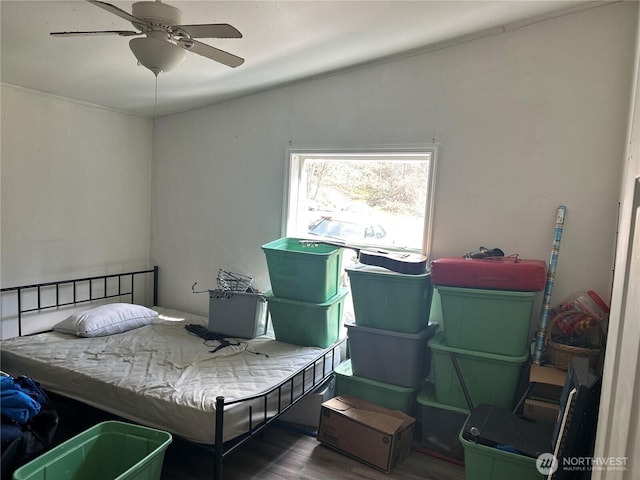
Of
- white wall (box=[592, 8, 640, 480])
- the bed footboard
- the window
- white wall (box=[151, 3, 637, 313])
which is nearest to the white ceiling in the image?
white wall (box=[151, 3, 637, 313])

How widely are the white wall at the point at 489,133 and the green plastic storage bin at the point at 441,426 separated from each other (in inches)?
37.2

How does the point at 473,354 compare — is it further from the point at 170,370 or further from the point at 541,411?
the point at 170,370

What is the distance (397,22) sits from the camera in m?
2.39

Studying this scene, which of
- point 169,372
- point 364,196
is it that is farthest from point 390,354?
point 169,372

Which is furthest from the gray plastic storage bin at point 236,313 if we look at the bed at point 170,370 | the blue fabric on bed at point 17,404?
the blue fabric on bed at point 17,404

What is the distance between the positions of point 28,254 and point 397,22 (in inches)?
116

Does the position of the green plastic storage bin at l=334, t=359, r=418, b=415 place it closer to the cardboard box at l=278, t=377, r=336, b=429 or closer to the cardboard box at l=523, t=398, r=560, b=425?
the cardboard box at l=278, t=377, r=336, b=429

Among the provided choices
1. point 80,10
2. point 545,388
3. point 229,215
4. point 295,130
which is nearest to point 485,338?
point 545,388

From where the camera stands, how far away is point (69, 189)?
337cm

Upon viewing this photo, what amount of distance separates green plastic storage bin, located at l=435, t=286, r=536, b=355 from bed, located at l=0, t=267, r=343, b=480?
90 centimetres

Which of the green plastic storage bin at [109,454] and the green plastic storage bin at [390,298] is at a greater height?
the green plastic storage bin at [390,298]

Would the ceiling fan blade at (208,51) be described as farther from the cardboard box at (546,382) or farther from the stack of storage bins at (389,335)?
the cardboard box at (546,382)

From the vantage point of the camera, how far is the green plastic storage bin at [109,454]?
1697mm

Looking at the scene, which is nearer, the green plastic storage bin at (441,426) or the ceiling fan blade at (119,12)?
the ceiling fan blade at (119,12)
